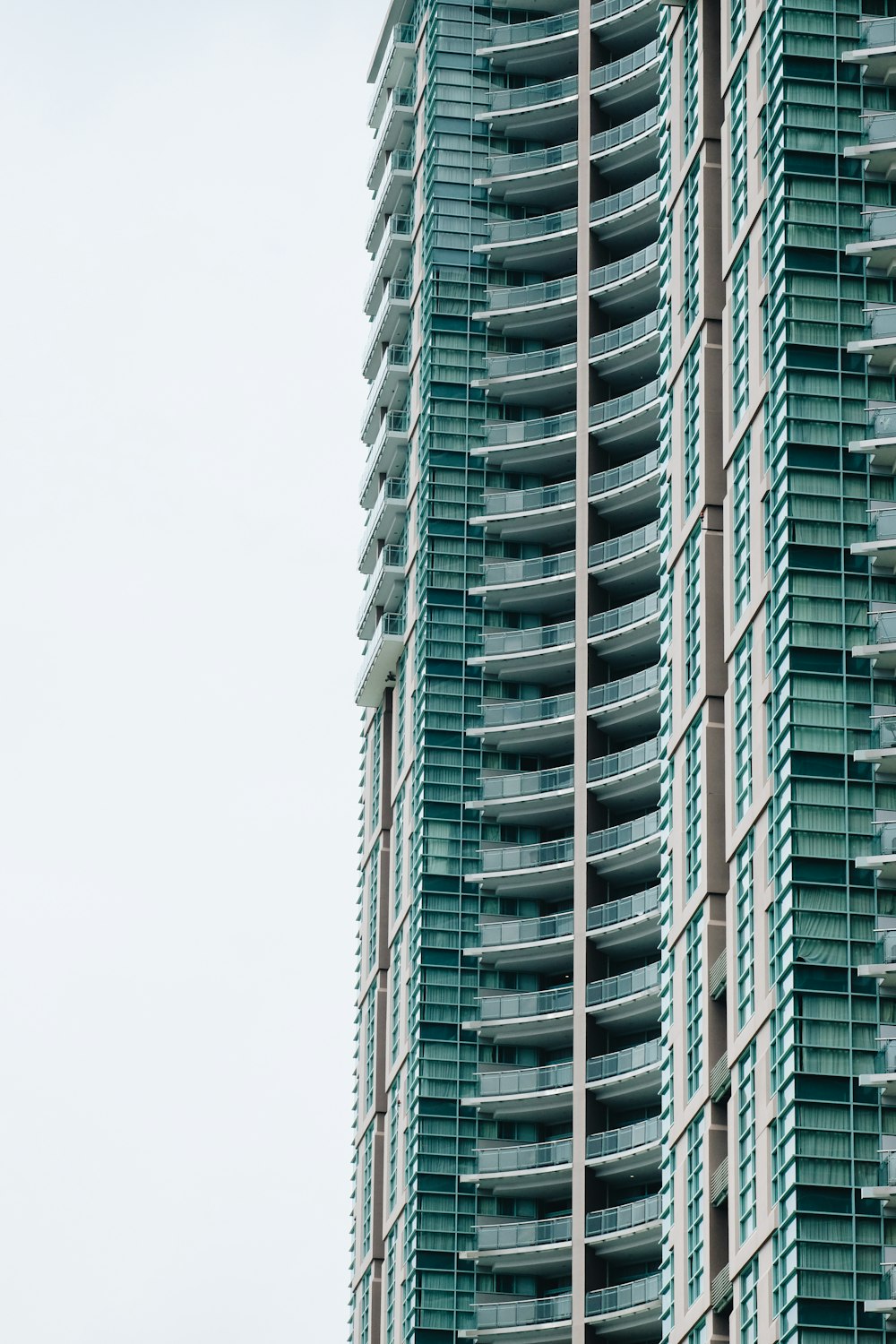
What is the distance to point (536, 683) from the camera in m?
151

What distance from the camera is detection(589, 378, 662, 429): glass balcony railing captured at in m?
148

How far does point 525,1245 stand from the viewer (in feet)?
456

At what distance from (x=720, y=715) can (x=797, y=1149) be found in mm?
20032

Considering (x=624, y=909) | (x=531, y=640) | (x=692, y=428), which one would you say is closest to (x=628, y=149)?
(x=531, y=640)

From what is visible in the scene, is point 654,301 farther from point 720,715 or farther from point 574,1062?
point 720,715

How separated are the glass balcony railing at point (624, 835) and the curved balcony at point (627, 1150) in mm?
12417

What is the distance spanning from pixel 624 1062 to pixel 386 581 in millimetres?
31831

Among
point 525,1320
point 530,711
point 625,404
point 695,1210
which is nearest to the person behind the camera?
point 695,1210

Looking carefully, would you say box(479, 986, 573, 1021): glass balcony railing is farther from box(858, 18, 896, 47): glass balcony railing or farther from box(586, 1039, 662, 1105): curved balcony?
box(858, 18, 896, 47): glass balcony railing

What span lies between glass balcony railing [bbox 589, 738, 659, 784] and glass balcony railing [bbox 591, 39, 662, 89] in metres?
33.4

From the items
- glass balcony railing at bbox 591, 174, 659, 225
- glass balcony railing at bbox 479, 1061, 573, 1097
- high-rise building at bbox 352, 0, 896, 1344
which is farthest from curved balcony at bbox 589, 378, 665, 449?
glass balcony railing at bbox 479, 1061, 573, 1097

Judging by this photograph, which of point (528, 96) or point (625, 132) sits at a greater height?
point (528, 96)

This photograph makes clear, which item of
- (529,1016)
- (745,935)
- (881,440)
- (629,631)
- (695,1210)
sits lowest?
(529,1016)

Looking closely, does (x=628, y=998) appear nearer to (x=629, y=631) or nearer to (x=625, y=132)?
(x=629, y=631)
